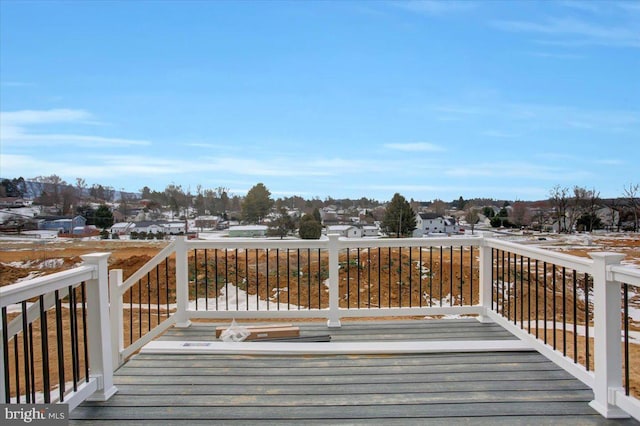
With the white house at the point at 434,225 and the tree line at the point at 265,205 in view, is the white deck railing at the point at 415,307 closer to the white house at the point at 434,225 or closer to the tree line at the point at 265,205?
the tree line at the point at 265,205

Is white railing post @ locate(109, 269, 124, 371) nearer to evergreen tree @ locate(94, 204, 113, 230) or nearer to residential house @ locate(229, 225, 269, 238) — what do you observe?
residential house @ locate(229, 225, 269, 238)

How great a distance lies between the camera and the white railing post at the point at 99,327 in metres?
2.33

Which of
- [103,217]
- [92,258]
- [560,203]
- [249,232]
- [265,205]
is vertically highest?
[265,205]

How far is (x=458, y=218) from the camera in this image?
146 feet

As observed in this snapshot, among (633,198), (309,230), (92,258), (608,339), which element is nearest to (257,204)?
(309,230)

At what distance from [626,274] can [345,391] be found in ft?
5.66

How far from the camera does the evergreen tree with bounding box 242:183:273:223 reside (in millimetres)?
37312

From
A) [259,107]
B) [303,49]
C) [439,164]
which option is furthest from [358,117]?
[439,164]

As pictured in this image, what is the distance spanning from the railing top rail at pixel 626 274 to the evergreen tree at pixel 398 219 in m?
30.4

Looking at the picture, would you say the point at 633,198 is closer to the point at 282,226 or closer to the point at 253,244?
the point at 282,226

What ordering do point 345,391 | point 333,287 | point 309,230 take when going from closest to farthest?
point 345,391 < point 333,287 < point 309,230

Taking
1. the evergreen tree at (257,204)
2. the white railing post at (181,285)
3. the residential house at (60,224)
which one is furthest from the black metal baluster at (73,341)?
the residential house at (60,224)

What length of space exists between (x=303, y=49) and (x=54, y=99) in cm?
1050

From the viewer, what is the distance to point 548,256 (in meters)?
2.97
